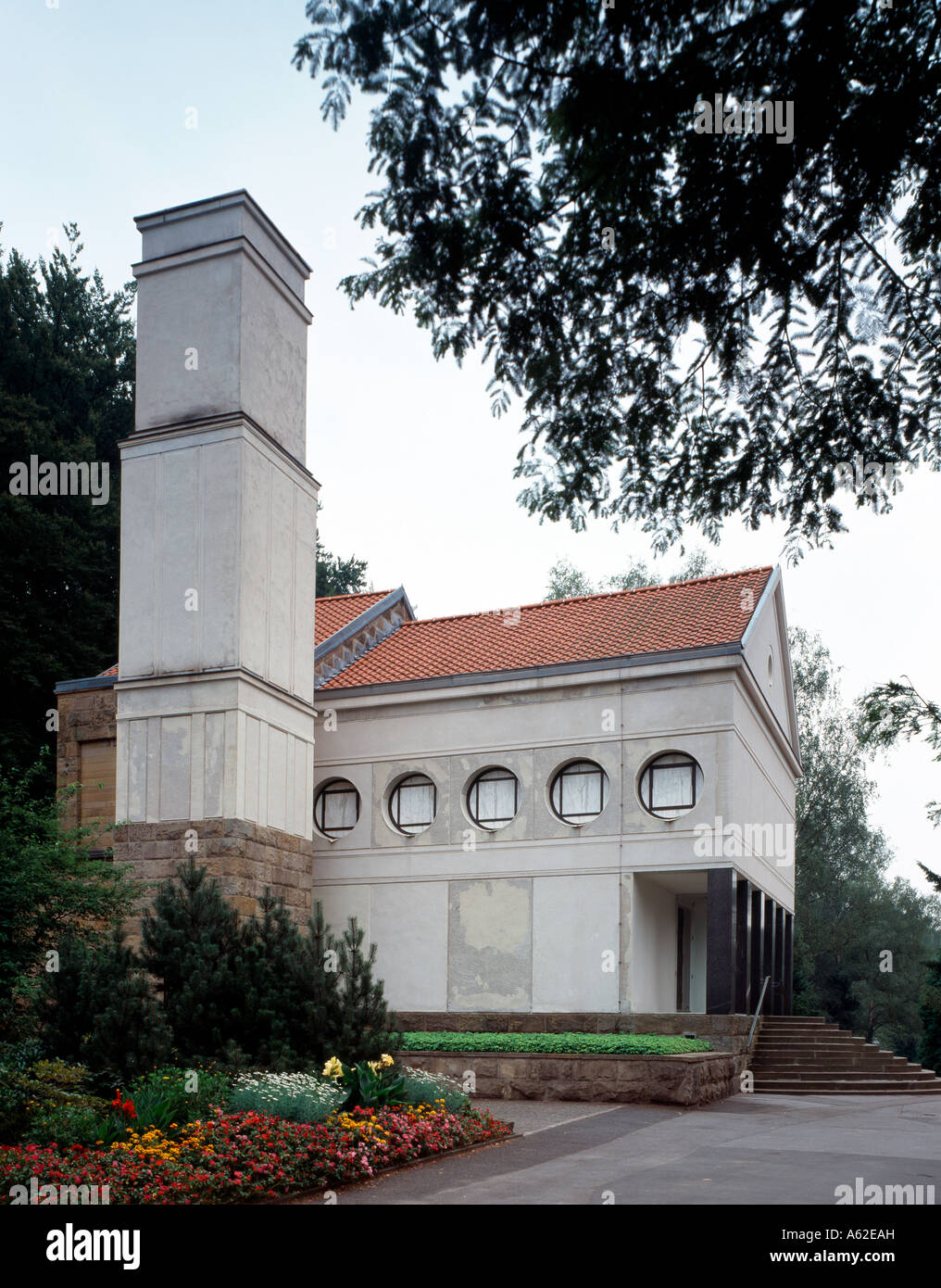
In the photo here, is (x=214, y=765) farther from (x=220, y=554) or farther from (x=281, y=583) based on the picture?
(x=281, y=583)

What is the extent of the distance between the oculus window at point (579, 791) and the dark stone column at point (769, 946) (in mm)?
5347

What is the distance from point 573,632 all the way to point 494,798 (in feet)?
12.6

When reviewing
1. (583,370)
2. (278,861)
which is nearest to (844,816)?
(278,861)

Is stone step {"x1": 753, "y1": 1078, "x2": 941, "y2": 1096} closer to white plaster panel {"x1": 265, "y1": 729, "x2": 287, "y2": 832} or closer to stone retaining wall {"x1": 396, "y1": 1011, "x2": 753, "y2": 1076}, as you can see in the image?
stone retaining wall {"x1": 396, "y1": 1011, "x2": 753, "y2": 1076}

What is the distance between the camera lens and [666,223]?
25.5 feet

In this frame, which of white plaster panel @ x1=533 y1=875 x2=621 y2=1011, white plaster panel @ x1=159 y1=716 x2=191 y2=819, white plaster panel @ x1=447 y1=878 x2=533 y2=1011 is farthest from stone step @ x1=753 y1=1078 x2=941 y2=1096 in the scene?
white plaster panel @ x1=159 y1=716 x2=191 y2=819

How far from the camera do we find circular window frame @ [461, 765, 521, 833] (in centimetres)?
2420

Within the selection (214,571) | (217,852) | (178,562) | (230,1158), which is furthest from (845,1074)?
(230,1158)

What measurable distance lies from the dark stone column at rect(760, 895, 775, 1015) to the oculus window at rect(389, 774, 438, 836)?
731cm

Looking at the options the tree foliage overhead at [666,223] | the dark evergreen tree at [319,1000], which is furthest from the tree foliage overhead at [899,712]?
the dark evergreen tree at [319,1000]

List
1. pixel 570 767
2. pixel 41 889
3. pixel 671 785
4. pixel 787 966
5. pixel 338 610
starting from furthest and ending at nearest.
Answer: pixel 338 610 < pixel 787 966 < pixel 570 767 < pixel 671 785 < pixel 41 889

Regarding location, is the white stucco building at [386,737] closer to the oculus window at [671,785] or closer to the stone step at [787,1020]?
the oculus window at [671,785]

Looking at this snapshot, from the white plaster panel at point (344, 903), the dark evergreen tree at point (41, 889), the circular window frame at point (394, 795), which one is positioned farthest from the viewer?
the white plaster panel at point (344, 903)

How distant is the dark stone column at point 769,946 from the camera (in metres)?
26.6
